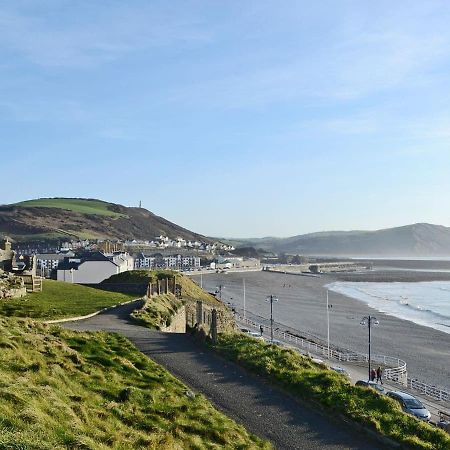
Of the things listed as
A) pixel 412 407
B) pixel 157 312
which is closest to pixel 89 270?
pixel 157 312

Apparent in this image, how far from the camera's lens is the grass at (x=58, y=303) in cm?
2916

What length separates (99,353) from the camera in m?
20.1

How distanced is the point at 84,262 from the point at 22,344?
189 feet

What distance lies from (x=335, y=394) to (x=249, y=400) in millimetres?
2703

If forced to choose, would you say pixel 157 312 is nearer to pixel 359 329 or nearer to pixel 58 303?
pixel 58 303

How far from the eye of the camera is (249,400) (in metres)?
16.7

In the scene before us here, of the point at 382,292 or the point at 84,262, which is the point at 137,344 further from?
the point at 382,292

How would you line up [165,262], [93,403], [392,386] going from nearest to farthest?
[93,403], [392,386], [165,262]

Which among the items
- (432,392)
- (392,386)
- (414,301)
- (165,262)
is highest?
(165,262)

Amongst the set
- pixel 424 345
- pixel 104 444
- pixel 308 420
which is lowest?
pixel 424 345

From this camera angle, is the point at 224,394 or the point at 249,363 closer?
the point at 224,394

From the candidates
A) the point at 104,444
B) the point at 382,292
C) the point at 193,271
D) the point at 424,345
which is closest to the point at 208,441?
the point at 104,444

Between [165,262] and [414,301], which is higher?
[165,262]

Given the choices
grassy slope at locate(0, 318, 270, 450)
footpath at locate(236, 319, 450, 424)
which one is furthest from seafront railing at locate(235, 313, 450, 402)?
grassy slope at locate(0, 318, 270, 450)
